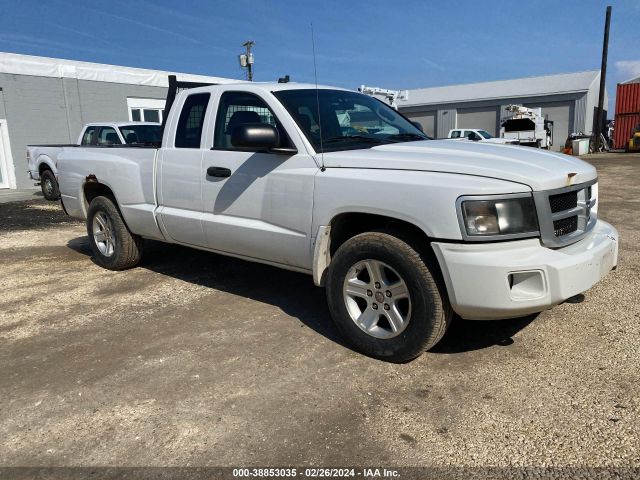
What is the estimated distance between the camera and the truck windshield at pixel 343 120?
12.5ft

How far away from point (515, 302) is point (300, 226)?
156cm

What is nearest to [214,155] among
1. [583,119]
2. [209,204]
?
[209,204]

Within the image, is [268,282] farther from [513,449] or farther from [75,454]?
[513,449]

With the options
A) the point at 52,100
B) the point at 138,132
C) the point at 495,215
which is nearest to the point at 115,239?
the point at 495,215

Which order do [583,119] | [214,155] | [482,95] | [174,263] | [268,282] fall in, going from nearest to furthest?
[214,155]
[268,282]
[174,263]
[583,119]
[482,95]

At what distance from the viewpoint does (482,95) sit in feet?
126

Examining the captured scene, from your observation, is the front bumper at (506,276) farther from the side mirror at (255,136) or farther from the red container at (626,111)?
the red container at (626,111)

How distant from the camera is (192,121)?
461 cm

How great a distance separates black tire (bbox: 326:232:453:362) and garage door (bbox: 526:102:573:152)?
3517 centimetres

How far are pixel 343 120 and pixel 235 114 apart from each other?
3.06 ft

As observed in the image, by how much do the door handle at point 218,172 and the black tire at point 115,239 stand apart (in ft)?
5.76

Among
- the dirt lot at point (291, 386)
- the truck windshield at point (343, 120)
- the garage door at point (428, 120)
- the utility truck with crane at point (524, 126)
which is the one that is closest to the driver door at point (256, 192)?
the truck windshield at point (343, 120)

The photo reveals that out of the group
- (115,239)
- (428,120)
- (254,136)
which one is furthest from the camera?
(428,120)

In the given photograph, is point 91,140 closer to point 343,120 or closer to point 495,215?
point 343,120
